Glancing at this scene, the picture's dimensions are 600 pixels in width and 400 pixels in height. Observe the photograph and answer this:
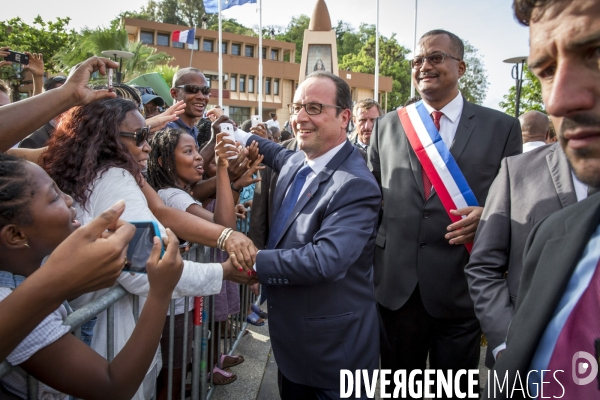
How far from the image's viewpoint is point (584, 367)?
1.18 meters

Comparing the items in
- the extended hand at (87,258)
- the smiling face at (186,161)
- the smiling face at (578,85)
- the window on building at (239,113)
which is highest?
the window on building at (239,113)

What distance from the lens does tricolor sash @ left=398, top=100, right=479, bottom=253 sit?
284cm

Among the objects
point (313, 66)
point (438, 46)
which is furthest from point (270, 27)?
point (438, 46)

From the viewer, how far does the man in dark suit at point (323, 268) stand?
232 cm

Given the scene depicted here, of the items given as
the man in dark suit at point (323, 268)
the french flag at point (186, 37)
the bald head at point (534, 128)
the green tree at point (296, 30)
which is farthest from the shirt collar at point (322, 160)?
the green tree at point (296, 30)

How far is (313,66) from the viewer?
27.4 m

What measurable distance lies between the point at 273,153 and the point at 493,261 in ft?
5.75

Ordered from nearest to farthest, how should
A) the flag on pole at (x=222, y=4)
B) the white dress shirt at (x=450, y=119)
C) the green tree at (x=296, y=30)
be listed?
the white dress shirt at (x=450, y=119)
the flag on pole at (x=222, y=4)
the green tree at (x=296, y=30)

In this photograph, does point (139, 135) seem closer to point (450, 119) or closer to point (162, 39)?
point (450, 119)

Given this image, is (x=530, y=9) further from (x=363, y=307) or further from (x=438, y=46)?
(x=438, y=46)

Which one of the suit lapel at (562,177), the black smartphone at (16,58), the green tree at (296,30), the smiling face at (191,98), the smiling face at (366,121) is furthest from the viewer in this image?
the green tree at (296,30)

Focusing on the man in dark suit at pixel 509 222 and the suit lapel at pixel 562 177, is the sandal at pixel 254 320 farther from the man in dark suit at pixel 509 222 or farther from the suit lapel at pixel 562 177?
the suit lapel at pixel 562 177

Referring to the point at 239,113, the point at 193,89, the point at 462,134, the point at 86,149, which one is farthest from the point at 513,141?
the point at 239,113

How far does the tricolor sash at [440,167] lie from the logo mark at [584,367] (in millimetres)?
1659
